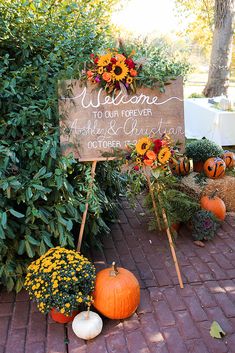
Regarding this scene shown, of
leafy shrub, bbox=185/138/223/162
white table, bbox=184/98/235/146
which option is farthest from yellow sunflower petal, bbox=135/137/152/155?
white table, bbox=184/98/235/146

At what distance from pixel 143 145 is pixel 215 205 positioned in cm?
170

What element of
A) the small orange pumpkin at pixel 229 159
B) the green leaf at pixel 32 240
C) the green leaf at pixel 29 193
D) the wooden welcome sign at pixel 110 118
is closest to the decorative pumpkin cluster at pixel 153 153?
the wooden welcome sign at pixel 110 118

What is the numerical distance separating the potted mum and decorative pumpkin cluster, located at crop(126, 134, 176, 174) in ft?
2.79

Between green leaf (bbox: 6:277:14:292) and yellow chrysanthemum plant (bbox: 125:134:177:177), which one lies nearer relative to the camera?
yellow chrysanthemum plant (bbox: 125:134:177:177)

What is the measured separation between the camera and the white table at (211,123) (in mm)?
5879

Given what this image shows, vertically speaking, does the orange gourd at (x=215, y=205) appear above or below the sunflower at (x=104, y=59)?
below

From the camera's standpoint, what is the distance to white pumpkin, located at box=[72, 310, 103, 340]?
2.20m

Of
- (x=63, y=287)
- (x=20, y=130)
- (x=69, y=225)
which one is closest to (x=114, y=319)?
(x=63, y=287)

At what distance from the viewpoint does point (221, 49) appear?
878cm

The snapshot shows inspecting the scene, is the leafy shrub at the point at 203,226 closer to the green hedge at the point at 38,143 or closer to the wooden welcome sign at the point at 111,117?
the green hedge at the point at 38,143

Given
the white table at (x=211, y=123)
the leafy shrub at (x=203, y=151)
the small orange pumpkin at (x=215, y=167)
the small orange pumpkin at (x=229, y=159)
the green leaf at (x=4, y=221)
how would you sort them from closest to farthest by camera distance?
the green leaf at (x=4, y=221)
the small orange pumpkin at (x=215, y=167)
the leafy shrub at (x=203, y=151)
the small orange pumpkin at (x=229, y=159)
the white table at (x=211, y=123)

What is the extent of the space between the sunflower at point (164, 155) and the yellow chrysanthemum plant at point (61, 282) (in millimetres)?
946

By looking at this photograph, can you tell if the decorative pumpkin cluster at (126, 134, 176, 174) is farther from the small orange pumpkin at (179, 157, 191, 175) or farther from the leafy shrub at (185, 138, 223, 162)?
the leafy shrub at (185, 138, 223, 162)

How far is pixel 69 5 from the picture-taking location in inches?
130
